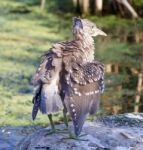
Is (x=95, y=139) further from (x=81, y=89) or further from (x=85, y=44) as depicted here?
(x=85, y=44)

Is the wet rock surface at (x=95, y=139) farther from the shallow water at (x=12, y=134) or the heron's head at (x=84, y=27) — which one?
the shallow water at (x=12, y=134)

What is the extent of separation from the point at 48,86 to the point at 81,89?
30 centimetres

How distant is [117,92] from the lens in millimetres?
9664

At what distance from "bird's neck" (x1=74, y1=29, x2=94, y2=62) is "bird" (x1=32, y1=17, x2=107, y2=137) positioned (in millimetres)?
12

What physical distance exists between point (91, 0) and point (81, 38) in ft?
36.8

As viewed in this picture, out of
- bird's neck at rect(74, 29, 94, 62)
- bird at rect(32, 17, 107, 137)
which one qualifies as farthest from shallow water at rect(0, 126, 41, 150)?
bird's neck at rect(74, 29, 94, 62)

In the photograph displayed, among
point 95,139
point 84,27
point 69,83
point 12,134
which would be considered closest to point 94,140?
point 95,139

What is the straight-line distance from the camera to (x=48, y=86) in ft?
15.6

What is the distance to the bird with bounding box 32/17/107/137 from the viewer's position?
15.6 feet

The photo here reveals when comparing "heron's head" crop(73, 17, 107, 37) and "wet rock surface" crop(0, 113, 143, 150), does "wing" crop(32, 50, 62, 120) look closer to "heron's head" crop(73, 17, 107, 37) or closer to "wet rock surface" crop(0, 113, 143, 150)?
"wet rock surface" crop(0, 113, 143, 150)

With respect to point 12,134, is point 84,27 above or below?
above

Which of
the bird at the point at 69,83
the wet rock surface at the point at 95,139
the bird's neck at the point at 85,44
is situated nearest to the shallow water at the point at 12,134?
the wet rock surface at the point at 95,139

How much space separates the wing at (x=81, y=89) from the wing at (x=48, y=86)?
9 centimetres

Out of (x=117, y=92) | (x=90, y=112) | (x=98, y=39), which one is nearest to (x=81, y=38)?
(x=90, y=112)
